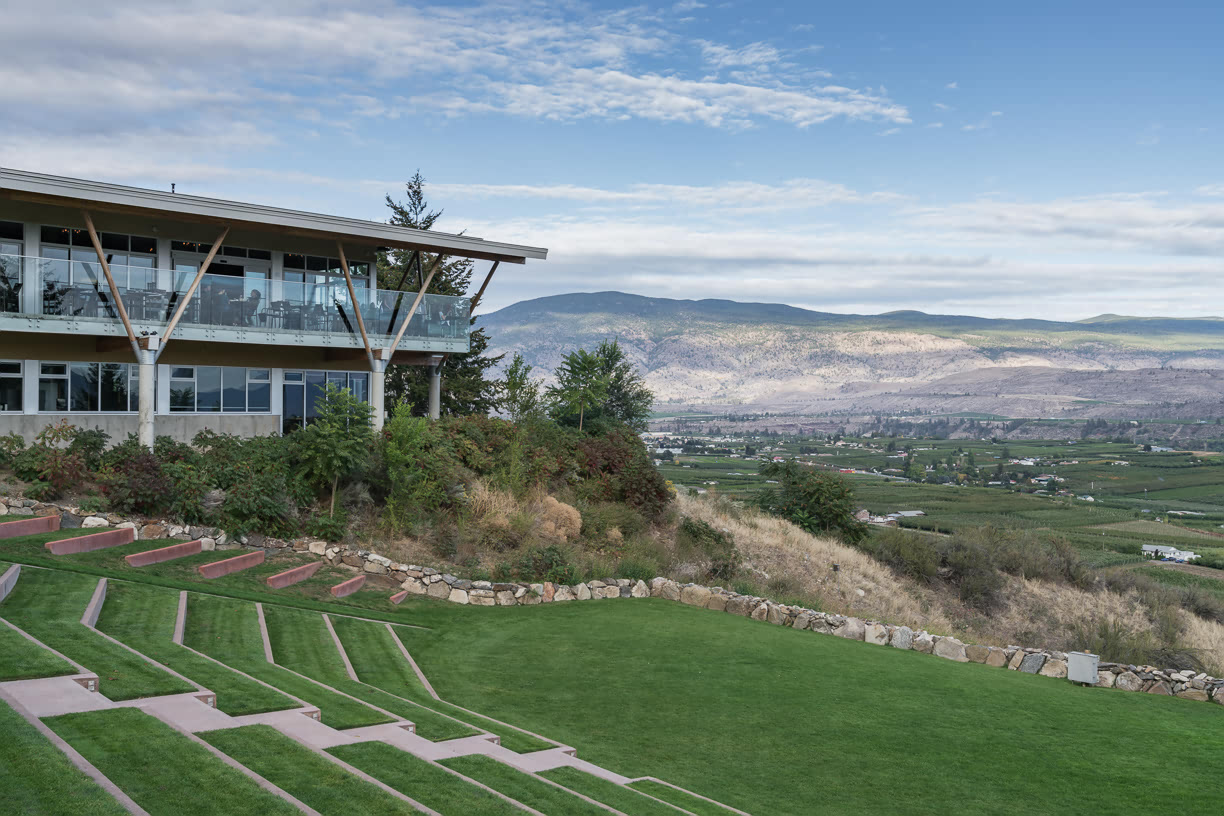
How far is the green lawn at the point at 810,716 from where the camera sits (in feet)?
26.7

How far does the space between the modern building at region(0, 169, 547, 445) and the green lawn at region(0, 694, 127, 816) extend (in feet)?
50.7

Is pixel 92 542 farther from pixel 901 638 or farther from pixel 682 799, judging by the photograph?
pixel 901 638

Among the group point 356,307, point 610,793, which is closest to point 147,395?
point 356,307

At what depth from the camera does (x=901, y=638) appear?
595 inches

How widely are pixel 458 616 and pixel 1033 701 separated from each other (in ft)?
29.4

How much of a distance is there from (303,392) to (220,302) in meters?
4.25

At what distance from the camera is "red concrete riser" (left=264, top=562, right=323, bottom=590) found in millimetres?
14588

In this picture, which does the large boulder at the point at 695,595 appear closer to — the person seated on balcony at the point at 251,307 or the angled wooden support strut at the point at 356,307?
the angled wooden support strut at the point at 356,307

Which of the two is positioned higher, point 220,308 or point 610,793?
point 220,308

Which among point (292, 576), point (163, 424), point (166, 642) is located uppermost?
point (163, 424)

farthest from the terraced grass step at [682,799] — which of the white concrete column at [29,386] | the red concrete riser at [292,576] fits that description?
the white concrete column at [29,386]

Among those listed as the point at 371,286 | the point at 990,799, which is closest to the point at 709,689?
the point at 990,799

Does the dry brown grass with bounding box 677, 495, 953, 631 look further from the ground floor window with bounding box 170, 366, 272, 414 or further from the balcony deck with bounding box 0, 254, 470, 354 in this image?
the ground floor window with bounding box 170, 366, 272, 414

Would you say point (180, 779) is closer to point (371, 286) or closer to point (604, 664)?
point (604, 664)
